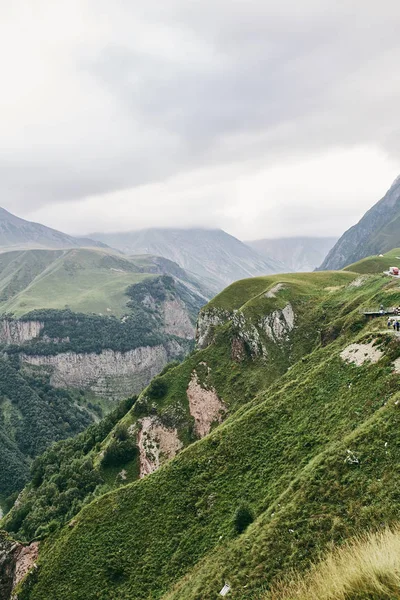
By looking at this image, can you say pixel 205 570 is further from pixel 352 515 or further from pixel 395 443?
pixel 395 443

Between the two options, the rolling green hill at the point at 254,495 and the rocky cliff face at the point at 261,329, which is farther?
the rocky cliff face at the point at 261,329

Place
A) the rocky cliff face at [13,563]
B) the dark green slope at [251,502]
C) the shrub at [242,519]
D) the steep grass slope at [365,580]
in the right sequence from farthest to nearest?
the rocky cliff face at [13,563]
the shrub at [242,519]
the dark green slope at [251,502]
the steep grass slope at [365,580]

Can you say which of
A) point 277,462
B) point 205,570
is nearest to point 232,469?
point 277,462

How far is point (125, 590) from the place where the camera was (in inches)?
1336

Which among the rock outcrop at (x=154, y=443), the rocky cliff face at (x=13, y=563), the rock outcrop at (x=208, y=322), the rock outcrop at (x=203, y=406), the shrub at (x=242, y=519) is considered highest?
the rock outcrop at (x=208, y=322)

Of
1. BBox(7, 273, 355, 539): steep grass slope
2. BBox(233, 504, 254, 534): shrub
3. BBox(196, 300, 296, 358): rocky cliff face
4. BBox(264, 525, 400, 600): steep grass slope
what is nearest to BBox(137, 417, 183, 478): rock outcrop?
BBox(7, 273, 355, 539): steep grass slope

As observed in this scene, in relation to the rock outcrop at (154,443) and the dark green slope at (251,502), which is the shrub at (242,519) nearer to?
the dark green slope at (251,502)

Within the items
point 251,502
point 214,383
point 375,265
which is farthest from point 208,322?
point 375,265

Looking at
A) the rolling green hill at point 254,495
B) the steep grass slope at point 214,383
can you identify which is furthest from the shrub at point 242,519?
the steep grass slope at point 214,383

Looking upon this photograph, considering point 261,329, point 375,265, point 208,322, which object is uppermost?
point 375,265

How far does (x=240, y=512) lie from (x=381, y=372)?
19511mm

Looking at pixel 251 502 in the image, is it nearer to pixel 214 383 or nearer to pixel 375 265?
pixel 214 383

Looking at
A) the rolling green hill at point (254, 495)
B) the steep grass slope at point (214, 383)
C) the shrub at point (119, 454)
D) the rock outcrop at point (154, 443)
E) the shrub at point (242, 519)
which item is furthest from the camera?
the shrub at point (119, 454)

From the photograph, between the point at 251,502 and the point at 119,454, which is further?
the point at 119,454
